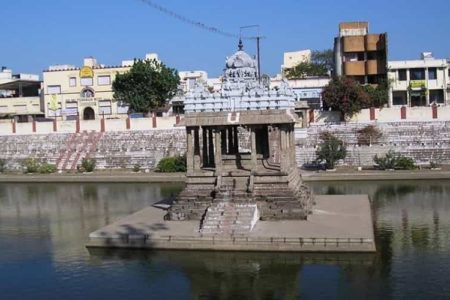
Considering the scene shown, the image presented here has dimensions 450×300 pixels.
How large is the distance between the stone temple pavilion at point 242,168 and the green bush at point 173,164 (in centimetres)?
1872

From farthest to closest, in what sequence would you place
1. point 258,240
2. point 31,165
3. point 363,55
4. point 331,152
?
point 363,55 < point 31,165 < point 331,152 < point 258,240

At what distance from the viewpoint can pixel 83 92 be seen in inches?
2650

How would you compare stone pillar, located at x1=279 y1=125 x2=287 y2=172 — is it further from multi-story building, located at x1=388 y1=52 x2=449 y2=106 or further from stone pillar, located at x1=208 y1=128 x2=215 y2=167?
multi-story building, located at x1=388 y1=52 x2=449 y2=106

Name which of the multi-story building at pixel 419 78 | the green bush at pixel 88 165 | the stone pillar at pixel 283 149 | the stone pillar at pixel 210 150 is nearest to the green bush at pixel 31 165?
the green bush at pixel 88 165

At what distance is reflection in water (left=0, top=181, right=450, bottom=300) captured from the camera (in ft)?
49.5

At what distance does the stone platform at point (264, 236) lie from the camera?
18094mm

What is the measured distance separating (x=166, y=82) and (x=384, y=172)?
2869 centimetres

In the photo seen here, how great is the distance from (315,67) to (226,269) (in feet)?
213

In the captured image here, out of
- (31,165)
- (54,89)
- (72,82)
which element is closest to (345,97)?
(31,165)

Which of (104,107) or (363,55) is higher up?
(363,55)

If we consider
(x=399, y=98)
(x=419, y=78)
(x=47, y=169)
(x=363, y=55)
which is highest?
(x=363, y=55)

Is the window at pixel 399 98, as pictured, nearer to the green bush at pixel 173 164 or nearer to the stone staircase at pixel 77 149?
the green bush at pixel 173 164

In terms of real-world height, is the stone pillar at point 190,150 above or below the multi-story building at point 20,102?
below

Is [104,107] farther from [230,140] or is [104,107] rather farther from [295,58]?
[230,140]
